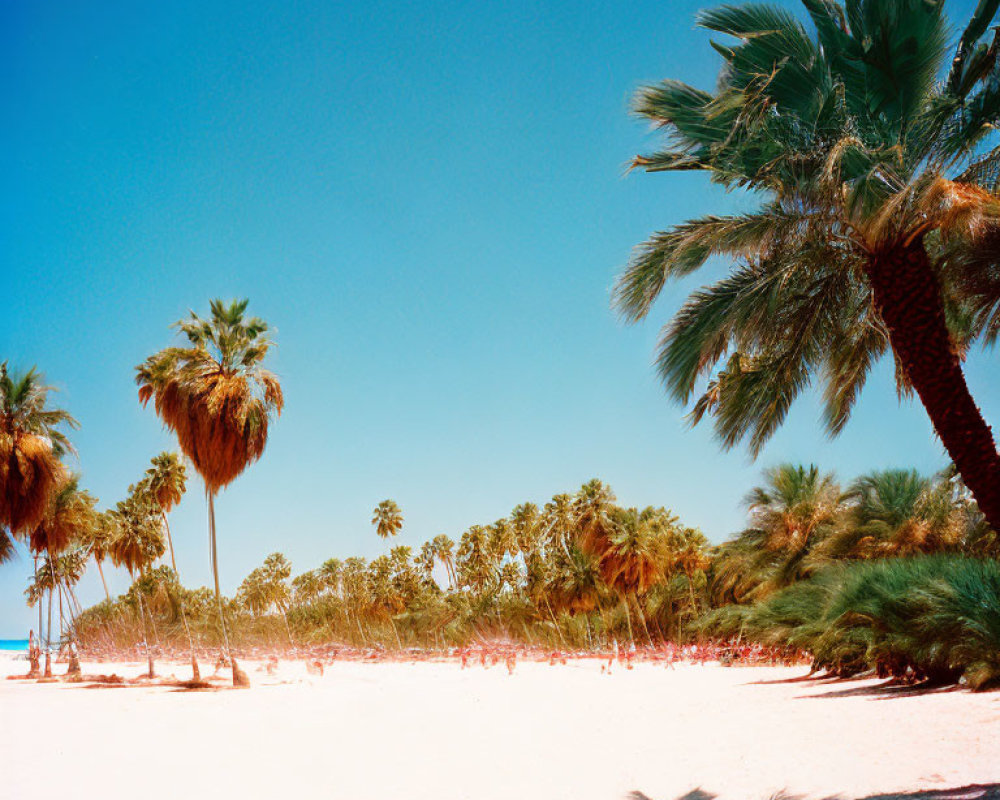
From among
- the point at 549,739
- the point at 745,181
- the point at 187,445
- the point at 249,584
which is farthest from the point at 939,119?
the point at 249,584

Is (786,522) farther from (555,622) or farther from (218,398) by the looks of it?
(218,398)

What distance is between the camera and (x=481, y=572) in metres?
46.4

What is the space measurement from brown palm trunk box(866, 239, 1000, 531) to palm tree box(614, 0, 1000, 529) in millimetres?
13

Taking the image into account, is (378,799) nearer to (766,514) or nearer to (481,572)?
(766,514)

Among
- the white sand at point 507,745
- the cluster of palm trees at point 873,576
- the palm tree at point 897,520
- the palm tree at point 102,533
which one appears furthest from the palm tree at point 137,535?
the palm tree at point 897,520

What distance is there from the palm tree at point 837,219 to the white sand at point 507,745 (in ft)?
8.85

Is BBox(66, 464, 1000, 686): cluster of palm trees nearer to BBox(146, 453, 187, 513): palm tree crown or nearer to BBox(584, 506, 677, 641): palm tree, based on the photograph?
BBox(584, 506, 677, 641): palm tree

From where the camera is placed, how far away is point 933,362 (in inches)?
237

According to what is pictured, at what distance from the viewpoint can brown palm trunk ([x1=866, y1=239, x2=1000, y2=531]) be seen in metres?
5.80

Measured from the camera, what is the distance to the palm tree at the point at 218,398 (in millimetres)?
17766

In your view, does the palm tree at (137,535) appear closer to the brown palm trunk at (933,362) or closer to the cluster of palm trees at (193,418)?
the cluster of palm trees at (193,418)

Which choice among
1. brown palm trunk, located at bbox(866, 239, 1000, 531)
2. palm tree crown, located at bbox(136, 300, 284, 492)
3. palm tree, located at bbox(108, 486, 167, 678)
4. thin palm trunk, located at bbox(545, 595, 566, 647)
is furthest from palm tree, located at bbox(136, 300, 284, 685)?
thin palm trunk, located at bbox(545, 595, 566, 647)

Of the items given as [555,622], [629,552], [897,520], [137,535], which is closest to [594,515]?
[629,552]

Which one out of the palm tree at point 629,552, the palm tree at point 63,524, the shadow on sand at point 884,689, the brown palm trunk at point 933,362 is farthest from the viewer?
the palm tree at point 629,552
